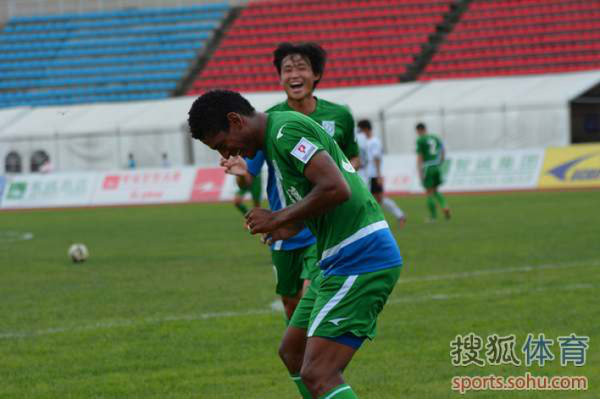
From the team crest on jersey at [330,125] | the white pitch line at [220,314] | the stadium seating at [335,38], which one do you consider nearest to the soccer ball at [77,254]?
the white pitch line at [220,314]

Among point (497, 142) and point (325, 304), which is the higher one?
point (325, 304)

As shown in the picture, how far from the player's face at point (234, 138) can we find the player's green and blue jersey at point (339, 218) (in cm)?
10

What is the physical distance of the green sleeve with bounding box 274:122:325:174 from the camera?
4.47 m

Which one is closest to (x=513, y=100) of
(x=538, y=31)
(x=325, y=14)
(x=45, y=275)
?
(x=538, y=31)

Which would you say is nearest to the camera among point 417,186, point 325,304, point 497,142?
point 325,304

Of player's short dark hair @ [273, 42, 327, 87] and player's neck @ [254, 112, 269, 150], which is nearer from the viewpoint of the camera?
player's neck @ [254, 112, 269, 150]

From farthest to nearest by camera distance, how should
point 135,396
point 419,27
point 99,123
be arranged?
1. point 419,27
2. point 99,123
3. point 135,396

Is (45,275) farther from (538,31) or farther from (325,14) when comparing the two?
(325,14)

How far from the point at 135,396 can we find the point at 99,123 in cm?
3507

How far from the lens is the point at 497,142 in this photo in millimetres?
34219

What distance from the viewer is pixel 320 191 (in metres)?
4.45

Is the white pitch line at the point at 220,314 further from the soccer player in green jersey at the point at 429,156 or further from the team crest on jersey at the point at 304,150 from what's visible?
the soccer player in green jersey at the point at 429,156

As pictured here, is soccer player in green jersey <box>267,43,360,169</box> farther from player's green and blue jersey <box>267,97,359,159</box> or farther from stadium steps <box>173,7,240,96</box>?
stadium steps <box>173,7,240,96</box>

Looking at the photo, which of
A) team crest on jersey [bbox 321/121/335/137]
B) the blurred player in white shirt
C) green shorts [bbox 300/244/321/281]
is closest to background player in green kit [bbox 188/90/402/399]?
green shorts [bbox 300/244/321/281]
